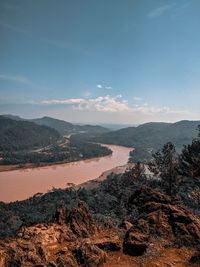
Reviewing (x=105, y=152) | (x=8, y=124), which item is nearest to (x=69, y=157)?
(x=105, y=152)

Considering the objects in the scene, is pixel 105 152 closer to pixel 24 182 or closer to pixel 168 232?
pixel 24 182

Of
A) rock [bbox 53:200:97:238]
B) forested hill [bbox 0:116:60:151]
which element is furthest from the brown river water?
forested hill [bbox 0:116:60:151]

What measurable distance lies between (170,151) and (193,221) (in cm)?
1174

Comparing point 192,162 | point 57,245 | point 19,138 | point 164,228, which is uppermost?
point 192,162

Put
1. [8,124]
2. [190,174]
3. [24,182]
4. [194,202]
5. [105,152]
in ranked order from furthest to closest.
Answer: [8,124]
[105,152]
[24,182]
[190,174]
[194,202]

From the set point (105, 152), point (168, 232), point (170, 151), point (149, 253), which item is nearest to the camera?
point (149, 253)

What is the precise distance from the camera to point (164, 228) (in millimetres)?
8055

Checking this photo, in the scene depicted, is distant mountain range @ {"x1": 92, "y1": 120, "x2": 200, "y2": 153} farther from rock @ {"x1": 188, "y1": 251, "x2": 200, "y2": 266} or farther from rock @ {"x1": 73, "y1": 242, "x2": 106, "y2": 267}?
rock @ {"x1": 73, "y1": 242, "x2": 106, "y2": 267}

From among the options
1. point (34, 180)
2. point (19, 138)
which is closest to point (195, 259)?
point (34, 180)

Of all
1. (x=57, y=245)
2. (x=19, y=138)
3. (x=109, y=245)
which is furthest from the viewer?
(x=19, y=138)

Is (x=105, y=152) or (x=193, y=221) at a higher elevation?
(x=193, y=221)

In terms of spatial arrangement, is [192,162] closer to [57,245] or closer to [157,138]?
[57,245]

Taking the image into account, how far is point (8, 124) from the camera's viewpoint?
557ft

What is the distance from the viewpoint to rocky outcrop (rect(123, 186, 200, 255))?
6863mm
